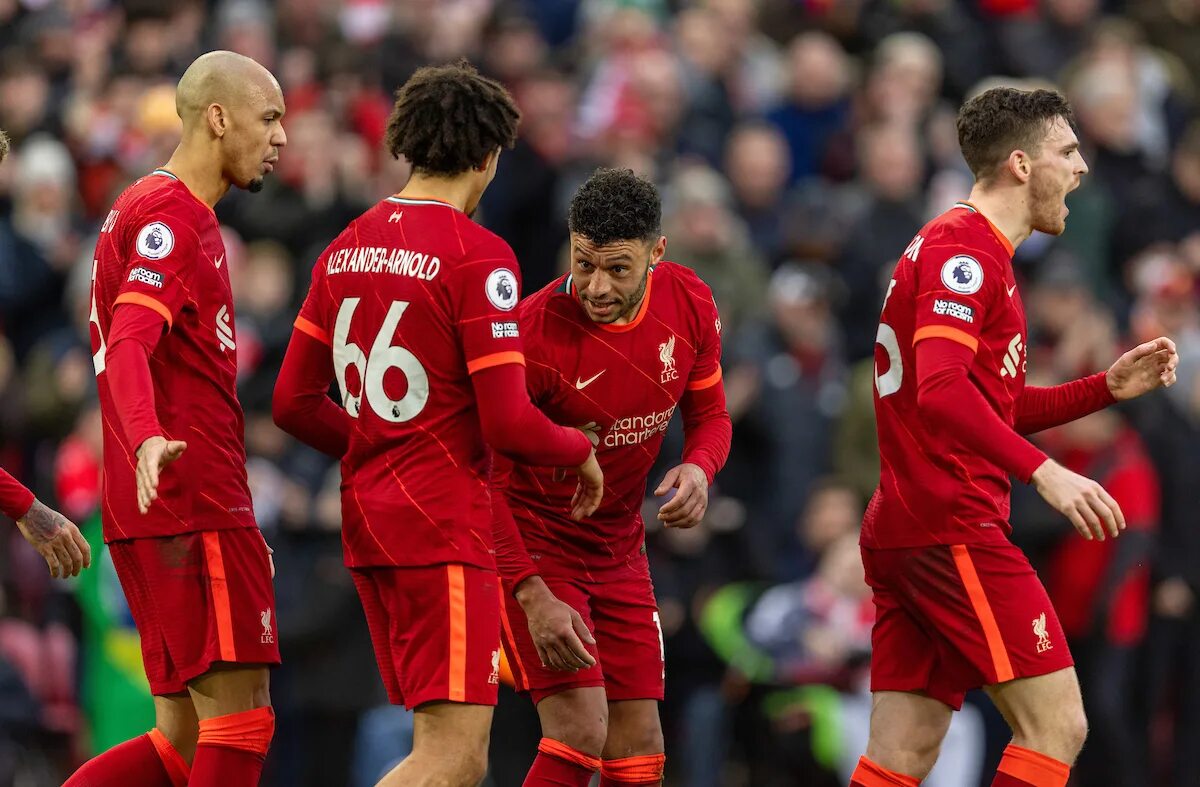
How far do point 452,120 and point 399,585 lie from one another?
1554 mm

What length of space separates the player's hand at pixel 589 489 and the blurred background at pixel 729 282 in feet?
14.1

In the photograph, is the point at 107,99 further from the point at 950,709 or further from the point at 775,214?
the point at 950,709

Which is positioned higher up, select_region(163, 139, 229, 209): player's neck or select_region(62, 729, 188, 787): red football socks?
select_region(163, 139, 229, 209): player's neck

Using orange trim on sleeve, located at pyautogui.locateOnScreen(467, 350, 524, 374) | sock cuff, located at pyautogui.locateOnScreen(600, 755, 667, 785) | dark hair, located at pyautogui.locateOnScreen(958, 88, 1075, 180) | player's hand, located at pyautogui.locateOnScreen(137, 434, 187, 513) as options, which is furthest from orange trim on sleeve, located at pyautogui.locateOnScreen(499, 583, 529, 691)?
dark hair, located at pyautogui.locateOnScreen(958, 88, 1075, 180)

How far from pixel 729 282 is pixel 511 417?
6.50 meters

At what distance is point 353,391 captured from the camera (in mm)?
6871

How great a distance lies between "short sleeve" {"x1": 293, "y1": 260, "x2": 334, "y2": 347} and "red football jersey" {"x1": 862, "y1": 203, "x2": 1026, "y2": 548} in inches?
80.2

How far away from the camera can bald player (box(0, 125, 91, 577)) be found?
281 inches

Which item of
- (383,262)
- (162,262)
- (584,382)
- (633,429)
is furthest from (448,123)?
(633,429)

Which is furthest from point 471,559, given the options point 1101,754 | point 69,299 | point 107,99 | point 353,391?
point 107,99

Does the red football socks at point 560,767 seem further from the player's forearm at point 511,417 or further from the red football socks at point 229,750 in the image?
the player's forearm at point 511,417

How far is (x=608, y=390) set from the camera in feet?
24.7

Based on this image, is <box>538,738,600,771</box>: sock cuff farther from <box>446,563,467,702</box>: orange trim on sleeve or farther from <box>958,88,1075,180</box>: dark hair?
<box>958,88,1075,180</box>: dark hair

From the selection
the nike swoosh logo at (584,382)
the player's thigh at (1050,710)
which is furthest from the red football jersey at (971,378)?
the nike swoosh logo at (584,382)
